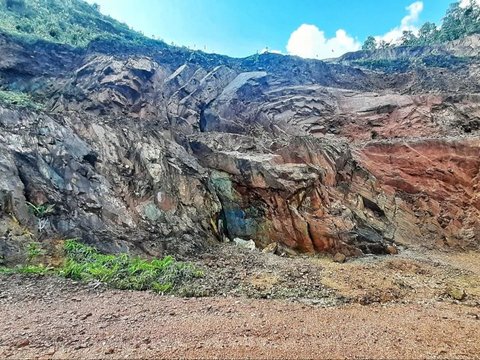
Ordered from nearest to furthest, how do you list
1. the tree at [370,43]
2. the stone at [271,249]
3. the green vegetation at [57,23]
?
the stone at [271,249] → the green vegetation at [57,23] → the tree at [370,43]

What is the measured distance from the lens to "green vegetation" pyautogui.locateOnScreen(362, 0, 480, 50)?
35.0 metres

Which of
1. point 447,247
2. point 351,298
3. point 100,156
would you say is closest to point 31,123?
point 100,156

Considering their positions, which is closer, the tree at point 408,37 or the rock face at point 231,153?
the rock face at point 231,153

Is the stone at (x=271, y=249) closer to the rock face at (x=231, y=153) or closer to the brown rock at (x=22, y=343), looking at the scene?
the rock face at (x=231, y=153)

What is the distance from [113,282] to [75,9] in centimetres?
3082

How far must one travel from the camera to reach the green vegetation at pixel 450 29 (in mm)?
34956

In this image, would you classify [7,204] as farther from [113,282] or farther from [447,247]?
[447,247]

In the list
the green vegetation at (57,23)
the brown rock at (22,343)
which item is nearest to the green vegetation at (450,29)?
the green vegetation at (57,23)

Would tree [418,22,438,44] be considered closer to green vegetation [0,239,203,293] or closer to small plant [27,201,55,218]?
green vegetation [0,239,203,293]

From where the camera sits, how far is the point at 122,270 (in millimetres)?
7398

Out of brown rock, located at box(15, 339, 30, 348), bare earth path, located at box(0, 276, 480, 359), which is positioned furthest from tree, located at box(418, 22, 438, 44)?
brown rock, located at box(15, 339, 30, 348)

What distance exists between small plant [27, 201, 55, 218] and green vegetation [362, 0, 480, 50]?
3912cm

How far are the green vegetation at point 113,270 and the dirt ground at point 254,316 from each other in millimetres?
276

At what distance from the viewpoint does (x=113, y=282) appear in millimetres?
6957
